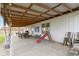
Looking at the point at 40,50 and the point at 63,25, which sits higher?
the point at 63,25

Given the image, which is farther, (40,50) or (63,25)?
(63,25)

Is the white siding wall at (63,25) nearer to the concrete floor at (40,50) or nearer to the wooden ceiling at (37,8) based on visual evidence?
the wooden ceiling at (37,8)

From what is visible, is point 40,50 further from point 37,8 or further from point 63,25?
point 63,25

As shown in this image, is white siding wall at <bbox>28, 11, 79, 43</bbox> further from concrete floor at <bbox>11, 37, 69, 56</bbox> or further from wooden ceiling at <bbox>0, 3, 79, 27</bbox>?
concrete floor at <bbox>11, 37, 69, 56</bbox>

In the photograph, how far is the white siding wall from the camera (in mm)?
7558

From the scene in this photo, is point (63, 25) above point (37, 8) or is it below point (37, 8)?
below

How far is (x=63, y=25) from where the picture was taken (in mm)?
9156

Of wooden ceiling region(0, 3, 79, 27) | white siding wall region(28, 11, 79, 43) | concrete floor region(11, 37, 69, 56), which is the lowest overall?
concrete floor region(11, 37, 69, 56)

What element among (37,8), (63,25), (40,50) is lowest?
(40,50)

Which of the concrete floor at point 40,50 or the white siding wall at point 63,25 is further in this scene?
the white siding wall at point 63,25

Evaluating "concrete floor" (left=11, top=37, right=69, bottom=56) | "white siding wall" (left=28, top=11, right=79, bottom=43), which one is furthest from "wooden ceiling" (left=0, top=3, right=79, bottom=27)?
"concrete floor" (left=11, top=37, right=69, bottom=56)

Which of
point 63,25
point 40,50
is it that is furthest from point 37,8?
point 63,25

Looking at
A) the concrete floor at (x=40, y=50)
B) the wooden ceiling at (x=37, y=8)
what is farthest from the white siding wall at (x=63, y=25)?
the concrete floor at (x=40, y=50)

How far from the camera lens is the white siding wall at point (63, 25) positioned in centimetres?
756
